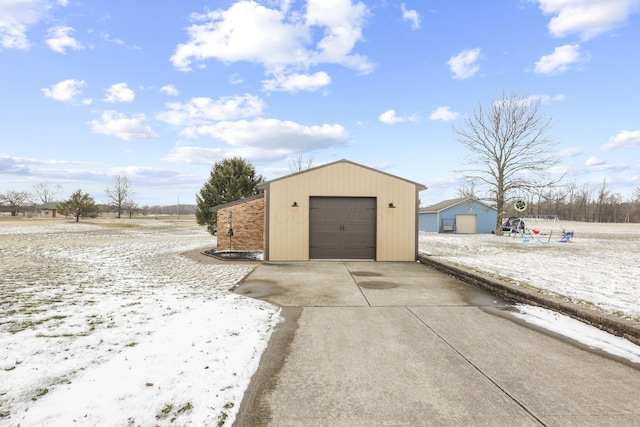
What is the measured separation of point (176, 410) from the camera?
8.23 ft

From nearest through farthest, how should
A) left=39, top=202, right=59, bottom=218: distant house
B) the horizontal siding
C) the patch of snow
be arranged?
the patch of snow < the horizontal siding < left=39, top=202, right=59, bottom=218: distant house

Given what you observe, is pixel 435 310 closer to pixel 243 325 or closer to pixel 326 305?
pixel 326 305

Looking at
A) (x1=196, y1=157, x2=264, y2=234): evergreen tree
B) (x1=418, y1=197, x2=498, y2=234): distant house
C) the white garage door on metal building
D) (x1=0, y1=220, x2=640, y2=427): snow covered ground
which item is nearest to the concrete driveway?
(x1=0, y1=220, x2=640, y2=427): snow covered ground

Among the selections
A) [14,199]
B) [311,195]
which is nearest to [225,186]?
[311,195]

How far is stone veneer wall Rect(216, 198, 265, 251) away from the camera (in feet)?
48.5

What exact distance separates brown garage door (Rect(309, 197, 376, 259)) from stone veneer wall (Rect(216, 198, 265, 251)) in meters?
4.00

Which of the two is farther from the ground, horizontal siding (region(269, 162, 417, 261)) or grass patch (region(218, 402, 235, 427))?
horizontal siding (region(269, 162, 417, 261))

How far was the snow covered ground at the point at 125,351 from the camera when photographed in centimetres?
251

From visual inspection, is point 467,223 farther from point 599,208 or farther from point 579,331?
point 599,208

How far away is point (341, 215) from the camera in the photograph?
11812 mm

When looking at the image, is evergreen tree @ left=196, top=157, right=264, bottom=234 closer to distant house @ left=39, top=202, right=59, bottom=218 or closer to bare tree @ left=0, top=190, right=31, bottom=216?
distant house @ left=39, top=202, right=59, bottom=218

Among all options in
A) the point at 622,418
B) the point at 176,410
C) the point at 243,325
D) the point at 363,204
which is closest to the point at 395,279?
the point at 363,204

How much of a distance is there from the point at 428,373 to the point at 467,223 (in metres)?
30.5

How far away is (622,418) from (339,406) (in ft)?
7.10
